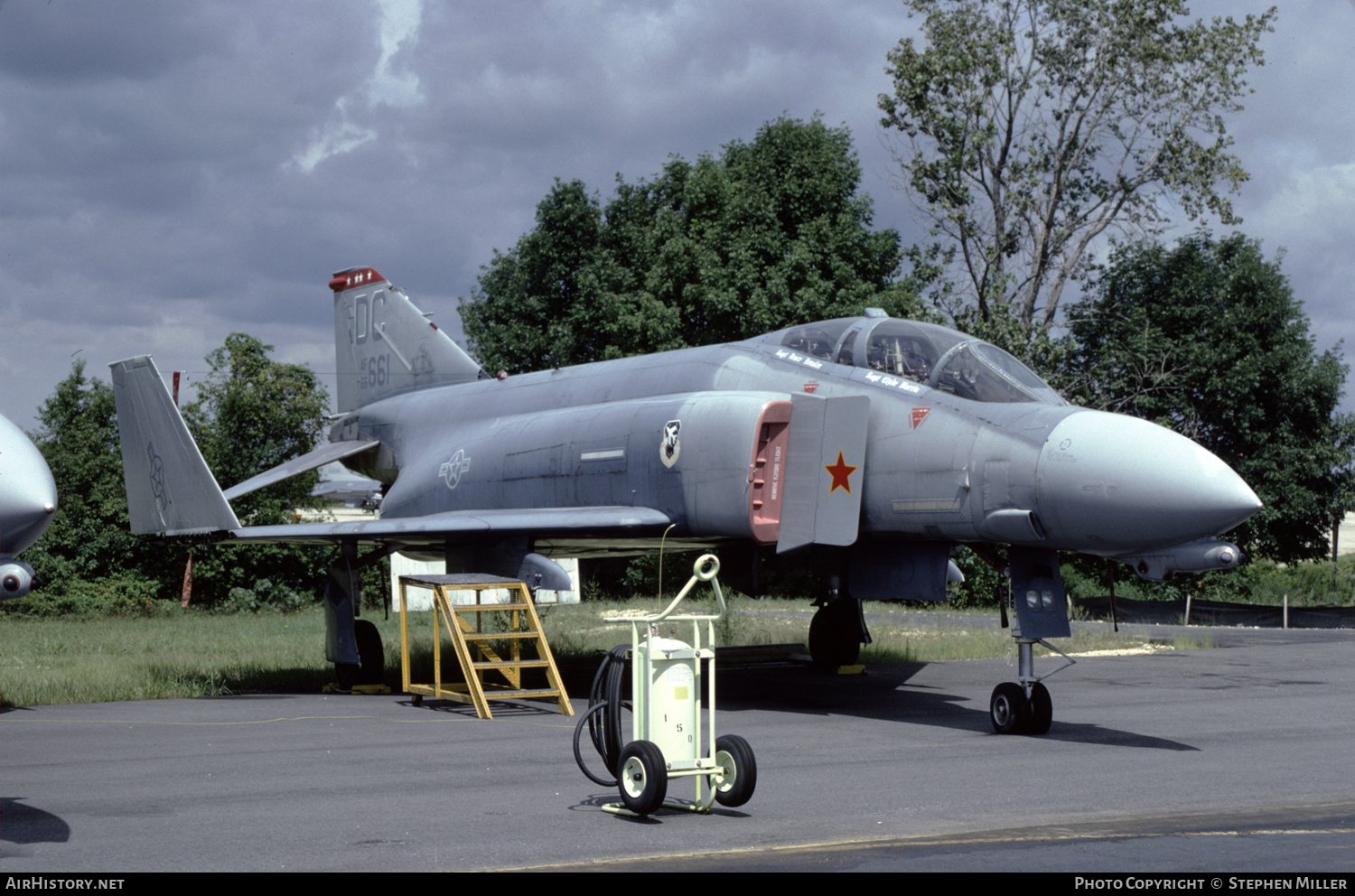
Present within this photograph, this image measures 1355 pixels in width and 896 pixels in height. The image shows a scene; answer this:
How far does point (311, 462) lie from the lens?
18.7 meters

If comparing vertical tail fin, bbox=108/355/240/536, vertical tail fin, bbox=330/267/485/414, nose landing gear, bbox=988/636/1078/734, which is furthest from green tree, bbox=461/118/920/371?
nose landing gear, bbox=988/636/1078/734

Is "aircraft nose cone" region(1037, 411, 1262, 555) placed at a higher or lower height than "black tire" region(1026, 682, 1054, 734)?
higher

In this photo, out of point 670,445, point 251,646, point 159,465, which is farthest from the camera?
point 251,646

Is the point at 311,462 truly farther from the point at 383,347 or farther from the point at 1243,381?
the point at 1243,381

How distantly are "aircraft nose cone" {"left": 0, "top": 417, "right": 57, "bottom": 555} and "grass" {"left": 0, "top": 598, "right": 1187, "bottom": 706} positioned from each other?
5.68m

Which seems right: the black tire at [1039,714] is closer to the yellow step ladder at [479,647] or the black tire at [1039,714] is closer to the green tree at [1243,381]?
the yellow step ladder at [479,647]

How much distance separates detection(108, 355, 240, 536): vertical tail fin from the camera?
14.2 m

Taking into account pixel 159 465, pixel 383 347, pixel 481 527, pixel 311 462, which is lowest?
pixel 481 527

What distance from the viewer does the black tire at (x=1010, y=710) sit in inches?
416

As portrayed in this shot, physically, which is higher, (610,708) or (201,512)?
(201,512)

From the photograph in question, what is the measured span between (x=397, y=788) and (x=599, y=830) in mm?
1968

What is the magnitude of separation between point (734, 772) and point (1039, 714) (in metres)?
4.24

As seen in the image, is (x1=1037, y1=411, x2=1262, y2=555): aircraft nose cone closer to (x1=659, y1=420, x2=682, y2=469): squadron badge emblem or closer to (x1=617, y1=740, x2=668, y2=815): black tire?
(x1=659, y1=420, x2=682, y2=469): squadron badge emblem

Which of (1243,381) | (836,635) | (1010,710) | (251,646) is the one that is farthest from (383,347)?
(1243,381)
